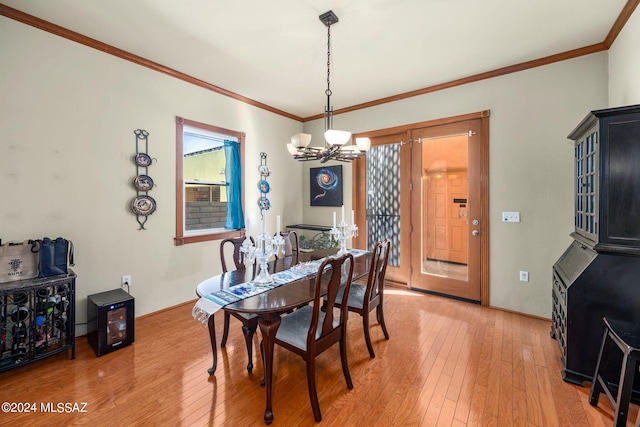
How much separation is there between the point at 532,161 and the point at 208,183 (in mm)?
3971

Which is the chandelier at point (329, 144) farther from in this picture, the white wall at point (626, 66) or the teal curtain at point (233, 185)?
the white wall at point (626, 66)

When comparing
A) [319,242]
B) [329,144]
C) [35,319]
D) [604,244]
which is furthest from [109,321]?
[604,244]

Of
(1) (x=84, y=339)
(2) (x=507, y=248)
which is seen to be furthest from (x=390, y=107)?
(1) (x=84, y=339)

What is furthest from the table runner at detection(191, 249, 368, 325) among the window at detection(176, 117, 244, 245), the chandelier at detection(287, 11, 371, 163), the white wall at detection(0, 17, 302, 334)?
the window at detection(176, 117, 244, 245)

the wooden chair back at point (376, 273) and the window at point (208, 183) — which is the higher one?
the window at point (208, 183)

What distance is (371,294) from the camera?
2.53 m

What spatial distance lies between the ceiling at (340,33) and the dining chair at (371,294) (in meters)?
1.93

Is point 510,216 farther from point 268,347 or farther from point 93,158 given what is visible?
point 93,158

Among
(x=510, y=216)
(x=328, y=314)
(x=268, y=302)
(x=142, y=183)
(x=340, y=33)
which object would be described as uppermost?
(x=340, y=33)

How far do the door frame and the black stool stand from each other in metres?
1.59

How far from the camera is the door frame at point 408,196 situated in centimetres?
335

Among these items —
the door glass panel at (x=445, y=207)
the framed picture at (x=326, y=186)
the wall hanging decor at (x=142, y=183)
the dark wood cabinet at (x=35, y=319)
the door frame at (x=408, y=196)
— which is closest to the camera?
the dark wood cabinet at (x=35, y=319)

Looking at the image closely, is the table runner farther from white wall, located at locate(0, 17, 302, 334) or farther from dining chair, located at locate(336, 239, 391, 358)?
white wall, located at locate(0, 17, 302, 334)

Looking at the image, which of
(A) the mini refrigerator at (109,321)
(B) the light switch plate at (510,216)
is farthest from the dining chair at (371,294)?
(A) the mini refrigerator at (109,321)
